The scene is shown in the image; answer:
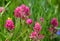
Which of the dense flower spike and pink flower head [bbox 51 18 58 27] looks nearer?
the dense flower spike

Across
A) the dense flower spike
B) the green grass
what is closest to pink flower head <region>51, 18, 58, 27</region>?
the green grass

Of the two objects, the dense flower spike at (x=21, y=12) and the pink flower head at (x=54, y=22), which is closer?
the dense flower spike at (x=21, y=12)

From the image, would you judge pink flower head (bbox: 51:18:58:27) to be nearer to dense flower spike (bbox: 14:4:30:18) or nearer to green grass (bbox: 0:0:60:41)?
green grass (bbox: 0:0:60:41)

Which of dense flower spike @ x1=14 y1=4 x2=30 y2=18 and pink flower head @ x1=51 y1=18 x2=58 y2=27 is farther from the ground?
dense flower spike @ x1=14 y1=4 x2=30 y2=18

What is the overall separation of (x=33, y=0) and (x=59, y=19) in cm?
26

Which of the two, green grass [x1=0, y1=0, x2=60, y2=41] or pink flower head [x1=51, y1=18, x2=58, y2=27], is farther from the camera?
pink flower head [x1=51, y1=18, x2=58, y2=27]

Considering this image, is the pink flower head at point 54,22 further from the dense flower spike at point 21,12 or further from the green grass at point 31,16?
the dense flower spike at point 21,12

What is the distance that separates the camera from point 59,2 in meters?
2.16

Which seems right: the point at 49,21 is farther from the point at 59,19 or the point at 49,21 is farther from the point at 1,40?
the point at 1,40

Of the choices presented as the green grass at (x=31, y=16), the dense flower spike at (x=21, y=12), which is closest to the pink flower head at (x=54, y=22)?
the green grass at (x=31, y=16)

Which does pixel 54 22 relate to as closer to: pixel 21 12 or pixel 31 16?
pixel 31 16

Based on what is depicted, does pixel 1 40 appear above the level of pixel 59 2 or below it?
below

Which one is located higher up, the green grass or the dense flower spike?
the dense flower spike

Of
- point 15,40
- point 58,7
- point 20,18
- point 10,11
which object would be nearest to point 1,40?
point 15,40
